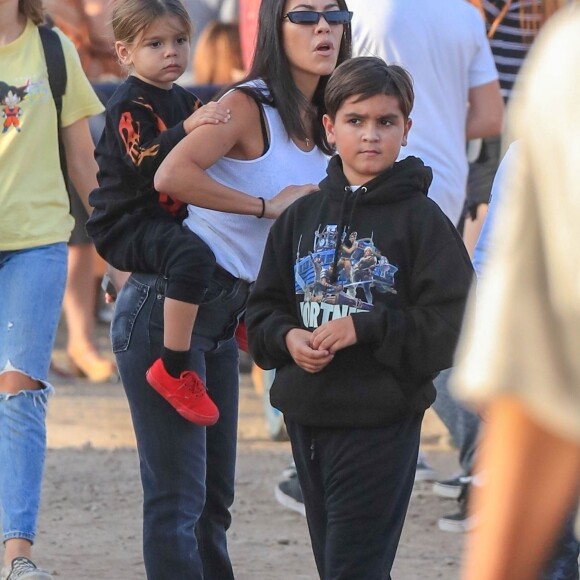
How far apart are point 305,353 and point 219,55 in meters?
6.66

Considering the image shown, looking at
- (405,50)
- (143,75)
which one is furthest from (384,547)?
(405,50)

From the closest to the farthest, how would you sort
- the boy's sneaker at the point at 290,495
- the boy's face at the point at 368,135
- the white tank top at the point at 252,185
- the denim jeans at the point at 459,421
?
the boy's face at the point at 368,135 < the white tank top at the point at 252,185 < the denim jeans at the point at 459,421 < the boy's sneaker at the point at 290,495

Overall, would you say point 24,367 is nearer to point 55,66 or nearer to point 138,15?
point 55,66

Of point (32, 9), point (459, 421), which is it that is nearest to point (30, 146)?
point (32, 9)

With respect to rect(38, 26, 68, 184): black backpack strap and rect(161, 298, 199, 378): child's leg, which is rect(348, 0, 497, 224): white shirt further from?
rect(161, 298, 199, 378): child's leg

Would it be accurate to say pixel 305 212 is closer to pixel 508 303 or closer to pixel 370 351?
pixel 370 351

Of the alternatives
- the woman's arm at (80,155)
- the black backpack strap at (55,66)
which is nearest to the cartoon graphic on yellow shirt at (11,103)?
the black backpack strap at (55,66)

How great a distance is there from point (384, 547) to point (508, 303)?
69.8 inches

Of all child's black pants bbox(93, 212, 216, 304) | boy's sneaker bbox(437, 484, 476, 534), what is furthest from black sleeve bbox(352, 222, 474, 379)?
boy's sneaker bbox(437, 484, 476, 534)

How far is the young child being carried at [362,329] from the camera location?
3467 millimetres

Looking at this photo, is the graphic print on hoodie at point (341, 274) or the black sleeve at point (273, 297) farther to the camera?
the black sleeve at point (273, 297)

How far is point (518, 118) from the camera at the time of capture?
1907mm

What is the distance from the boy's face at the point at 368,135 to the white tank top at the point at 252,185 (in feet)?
0.77

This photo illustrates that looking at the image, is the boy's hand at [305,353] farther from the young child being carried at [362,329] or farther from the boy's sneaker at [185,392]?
the boy's sneaker at [185,392]
